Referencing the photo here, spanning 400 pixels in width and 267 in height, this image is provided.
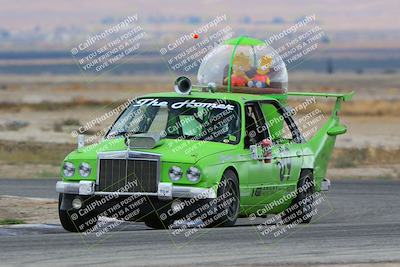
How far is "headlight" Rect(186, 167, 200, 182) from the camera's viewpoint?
1457 centimetres

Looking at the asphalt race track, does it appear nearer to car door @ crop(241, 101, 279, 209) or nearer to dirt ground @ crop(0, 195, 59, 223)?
car door @ crop(241, 101, 279, 209)

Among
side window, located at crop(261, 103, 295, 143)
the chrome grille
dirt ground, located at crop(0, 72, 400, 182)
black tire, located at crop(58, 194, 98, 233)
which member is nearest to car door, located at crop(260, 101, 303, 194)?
side window, located at crop(261, 103, 295, 143)

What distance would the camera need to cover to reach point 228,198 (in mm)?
15078

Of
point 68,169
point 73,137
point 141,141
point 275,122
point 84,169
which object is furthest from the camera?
point 73,137

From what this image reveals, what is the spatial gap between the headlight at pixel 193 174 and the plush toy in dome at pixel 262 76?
4.26 meters

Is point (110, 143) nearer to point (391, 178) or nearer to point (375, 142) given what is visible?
point (391, 178)

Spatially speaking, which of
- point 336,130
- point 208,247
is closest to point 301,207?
point 336,130

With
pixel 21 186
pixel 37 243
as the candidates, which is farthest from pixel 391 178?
pixel 37 243

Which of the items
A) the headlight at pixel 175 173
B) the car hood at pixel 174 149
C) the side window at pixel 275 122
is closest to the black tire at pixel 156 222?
the headlight at pixel 175 173

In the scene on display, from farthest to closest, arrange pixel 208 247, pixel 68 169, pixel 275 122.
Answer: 1. pixel 275 122
2. pixel 68 169
3. pixel 208 247

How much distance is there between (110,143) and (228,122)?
1.70 metres

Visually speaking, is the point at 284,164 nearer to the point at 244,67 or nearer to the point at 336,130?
the point at 336,130

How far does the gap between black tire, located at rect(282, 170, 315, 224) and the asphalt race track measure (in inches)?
70.5

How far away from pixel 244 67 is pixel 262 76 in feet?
1.12
